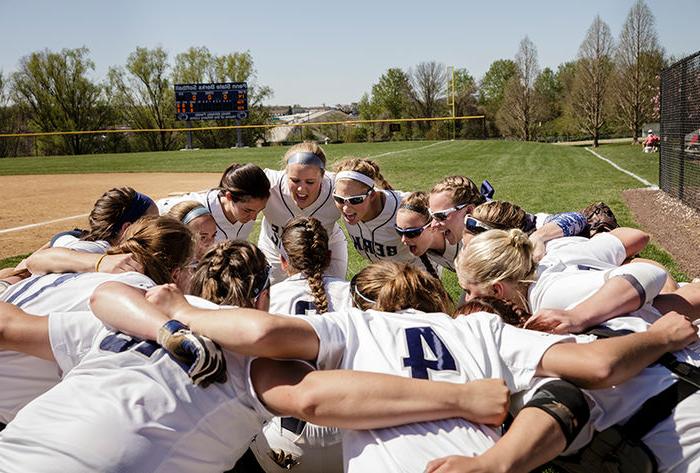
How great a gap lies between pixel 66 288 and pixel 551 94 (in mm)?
92145

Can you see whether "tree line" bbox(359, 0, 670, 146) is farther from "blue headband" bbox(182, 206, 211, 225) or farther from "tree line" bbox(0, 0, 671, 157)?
"blue headband" bbox(182, 206, 211, 225)

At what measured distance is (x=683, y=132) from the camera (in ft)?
42.7

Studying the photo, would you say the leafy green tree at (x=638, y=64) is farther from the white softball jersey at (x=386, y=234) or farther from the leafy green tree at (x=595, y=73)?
the white softball jersey at (x=386, y=234)

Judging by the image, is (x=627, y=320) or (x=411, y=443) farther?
(x=627, y=320)

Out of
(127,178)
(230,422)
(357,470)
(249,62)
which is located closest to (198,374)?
(230,422)

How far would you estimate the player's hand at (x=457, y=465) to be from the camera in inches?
71.7

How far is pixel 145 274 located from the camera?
2.87 m

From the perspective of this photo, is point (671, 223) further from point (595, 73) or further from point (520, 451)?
point (595, 73)

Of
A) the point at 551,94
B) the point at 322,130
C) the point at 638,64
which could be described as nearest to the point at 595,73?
the point at 638,64

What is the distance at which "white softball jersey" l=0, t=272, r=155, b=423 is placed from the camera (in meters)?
2.61

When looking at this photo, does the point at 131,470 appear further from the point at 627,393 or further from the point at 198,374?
the point at 627,393

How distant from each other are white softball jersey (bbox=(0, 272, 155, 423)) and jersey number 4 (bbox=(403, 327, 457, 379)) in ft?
3.77

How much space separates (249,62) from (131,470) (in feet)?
227

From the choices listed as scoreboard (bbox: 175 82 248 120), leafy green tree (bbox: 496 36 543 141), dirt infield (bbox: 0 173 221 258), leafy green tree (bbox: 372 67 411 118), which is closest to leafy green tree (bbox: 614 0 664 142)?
leafy green tree (bbox: 496 36 543 141)
